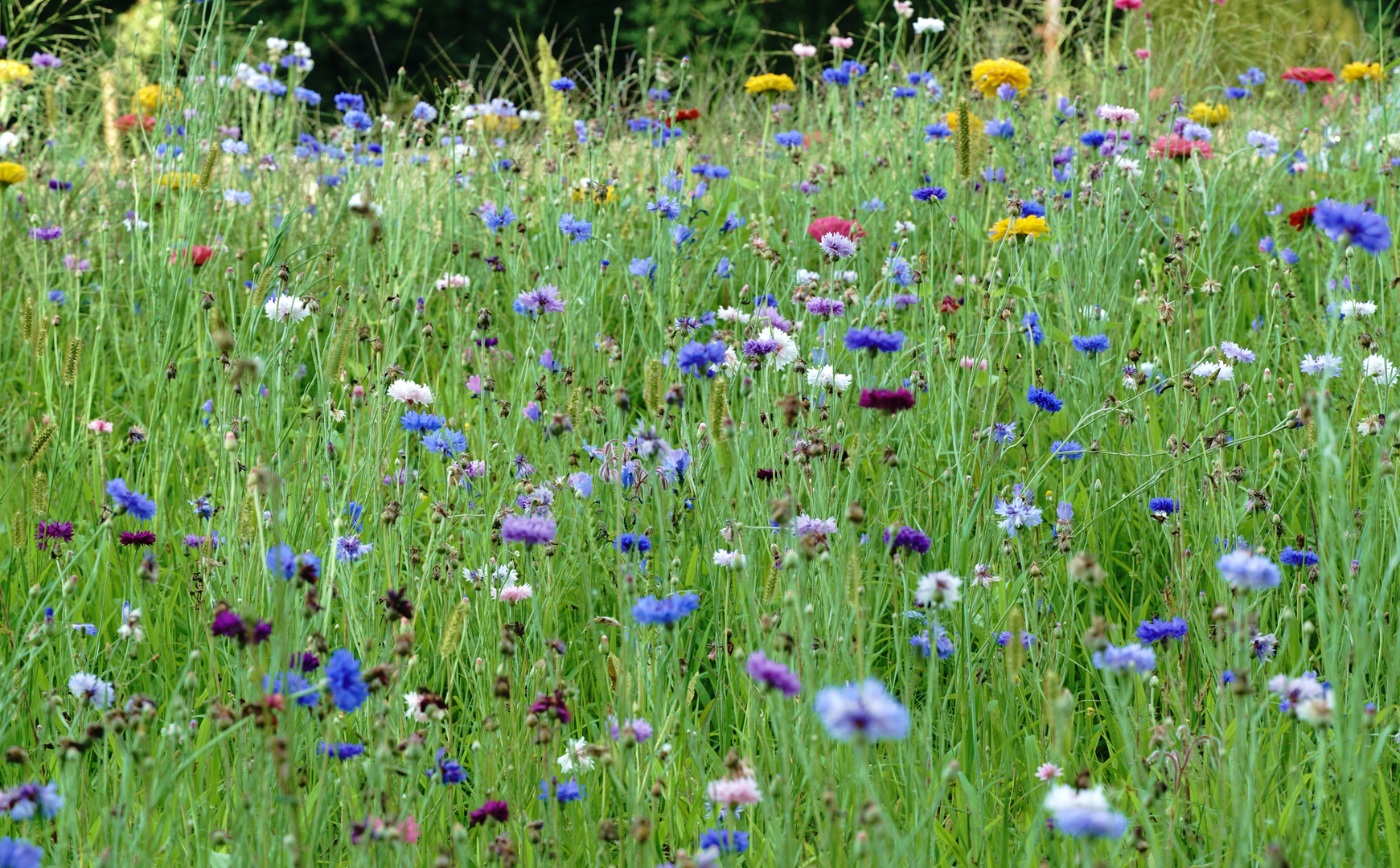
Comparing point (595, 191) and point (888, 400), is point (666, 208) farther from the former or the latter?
point (888, 400)

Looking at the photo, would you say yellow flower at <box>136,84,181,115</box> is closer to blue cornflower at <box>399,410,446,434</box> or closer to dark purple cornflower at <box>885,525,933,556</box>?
blue cornflower at <box>399,410,446,434</box>

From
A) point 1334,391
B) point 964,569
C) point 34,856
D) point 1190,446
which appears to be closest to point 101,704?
point 34,856

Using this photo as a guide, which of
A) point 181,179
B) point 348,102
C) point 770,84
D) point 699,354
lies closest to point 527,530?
point 699,354

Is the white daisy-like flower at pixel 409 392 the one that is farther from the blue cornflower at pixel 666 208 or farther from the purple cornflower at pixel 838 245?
the blue cornflower at pixel 666 208

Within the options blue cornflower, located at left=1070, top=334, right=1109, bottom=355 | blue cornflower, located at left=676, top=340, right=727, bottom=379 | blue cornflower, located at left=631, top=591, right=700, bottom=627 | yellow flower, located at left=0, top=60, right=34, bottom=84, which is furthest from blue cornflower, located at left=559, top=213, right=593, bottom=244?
yellow flower, located at left=0, top=60, right=34, bottom=84

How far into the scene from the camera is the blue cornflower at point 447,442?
6.39 feet

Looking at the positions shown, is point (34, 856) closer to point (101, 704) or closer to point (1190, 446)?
point (101, 704)

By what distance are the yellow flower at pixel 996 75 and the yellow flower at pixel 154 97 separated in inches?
86.4

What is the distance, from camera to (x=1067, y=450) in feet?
6.50

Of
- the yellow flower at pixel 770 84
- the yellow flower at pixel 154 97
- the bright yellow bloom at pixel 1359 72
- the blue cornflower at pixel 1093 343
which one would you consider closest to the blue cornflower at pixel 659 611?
the blue cornflower at pixel 1093 343

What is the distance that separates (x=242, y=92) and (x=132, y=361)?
1929 millimetres

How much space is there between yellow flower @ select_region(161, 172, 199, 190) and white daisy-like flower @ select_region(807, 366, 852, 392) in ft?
5.04

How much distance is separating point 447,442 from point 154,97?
2.71 m

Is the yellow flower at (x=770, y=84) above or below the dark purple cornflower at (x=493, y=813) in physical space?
above
